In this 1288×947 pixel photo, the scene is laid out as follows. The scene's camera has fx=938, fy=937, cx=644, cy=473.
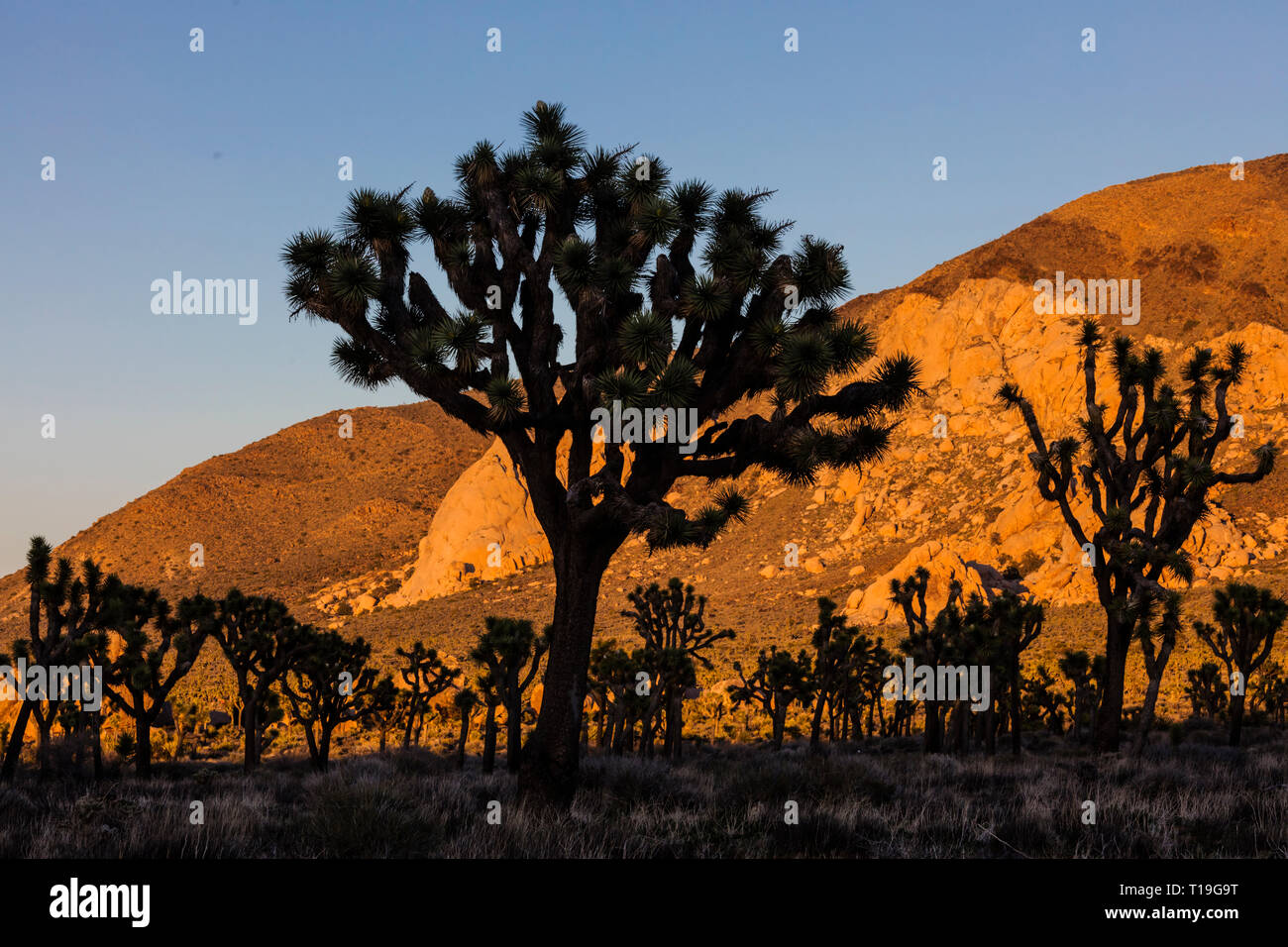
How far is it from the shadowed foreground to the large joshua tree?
2200 mm

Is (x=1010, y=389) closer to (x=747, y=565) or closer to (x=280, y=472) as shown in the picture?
(x=747, y=565)

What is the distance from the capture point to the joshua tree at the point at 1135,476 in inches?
680

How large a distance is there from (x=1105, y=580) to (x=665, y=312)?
11.4m

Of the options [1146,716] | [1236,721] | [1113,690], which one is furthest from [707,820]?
[1236,721]

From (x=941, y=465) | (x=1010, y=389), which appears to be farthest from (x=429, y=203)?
(x=941, y=465)

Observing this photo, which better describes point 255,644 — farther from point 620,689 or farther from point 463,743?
point 620,689

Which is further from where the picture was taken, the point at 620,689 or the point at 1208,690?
the point at 1208,690

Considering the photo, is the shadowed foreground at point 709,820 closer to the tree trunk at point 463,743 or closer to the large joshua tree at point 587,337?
the large joshua tree at point 587,337

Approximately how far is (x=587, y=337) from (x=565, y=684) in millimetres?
4564

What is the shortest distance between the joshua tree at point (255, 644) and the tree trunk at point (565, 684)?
1313cm

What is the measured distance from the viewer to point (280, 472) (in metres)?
106

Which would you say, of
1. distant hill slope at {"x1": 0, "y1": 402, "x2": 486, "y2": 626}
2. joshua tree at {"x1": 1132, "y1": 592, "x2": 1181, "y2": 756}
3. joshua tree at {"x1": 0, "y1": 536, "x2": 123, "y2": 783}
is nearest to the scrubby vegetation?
joshua tree at {"x1": 1132, "y1": 592, "x2": 1181, "y2": 756}

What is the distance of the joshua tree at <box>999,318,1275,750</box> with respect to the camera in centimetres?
1727

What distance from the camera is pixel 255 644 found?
903 inches
